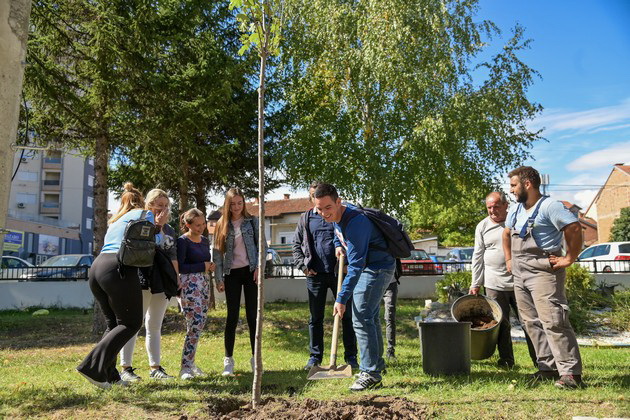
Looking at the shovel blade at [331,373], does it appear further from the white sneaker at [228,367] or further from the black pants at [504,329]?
the black pants at [504,329]

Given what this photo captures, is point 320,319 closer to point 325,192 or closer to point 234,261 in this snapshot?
point 234,261

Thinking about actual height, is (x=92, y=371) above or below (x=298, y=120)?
below

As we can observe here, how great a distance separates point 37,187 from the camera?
201 ft

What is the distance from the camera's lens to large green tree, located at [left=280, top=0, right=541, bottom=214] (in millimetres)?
15594

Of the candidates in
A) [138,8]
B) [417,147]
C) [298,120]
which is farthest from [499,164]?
[138,8]

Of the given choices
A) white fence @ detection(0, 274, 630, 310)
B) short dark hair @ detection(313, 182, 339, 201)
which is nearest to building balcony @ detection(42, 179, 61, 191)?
white fence @ detection(0, 274, 630, 310)

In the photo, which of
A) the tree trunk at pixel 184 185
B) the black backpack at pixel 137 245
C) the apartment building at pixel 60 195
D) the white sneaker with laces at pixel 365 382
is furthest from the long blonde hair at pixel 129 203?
the apartment building at pixel 60 195

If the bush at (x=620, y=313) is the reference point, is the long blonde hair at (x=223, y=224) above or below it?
above

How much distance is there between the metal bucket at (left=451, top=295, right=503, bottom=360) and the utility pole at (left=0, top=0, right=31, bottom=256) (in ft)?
15.3

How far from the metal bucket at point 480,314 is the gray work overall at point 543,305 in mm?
806

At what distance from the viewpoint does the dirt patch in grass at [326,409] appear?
3752mm

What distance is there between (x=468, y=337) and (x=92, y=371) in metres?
3.47

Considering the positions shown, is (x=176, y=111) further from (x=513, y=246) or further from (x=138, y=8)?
(x=513, y=246)

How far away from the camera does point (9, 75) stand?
3.47m
